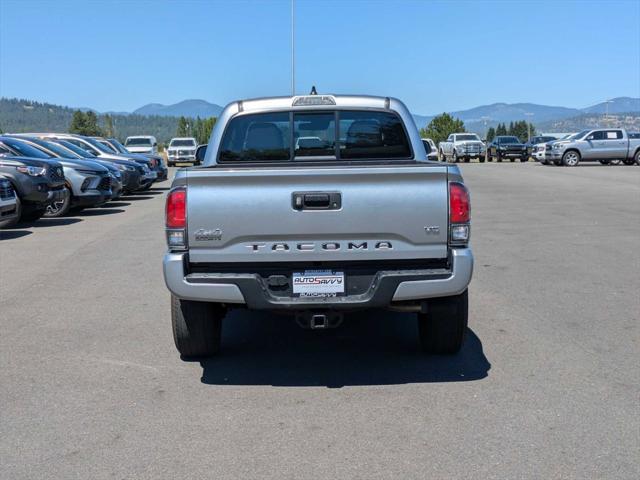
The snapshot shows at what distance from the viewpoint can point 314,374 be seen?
215 inches

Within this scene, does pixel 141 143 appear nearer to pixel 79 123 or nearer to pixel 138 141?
pixel 138 141

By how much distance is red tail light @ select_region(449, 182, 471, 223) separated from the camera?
495 cm

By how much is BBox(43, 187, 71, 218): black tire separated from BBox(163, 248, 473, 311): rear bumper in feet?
41.6

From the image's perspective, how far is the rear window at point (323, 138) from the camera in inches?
262

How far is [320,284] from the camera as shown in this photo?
5000mm

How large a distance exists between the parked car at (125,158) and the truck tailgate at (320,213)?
17986 mm

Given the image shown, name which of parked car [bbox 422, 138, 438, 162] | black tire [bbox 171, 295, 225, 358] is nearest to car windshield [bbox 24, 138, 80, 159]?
parked car [bbox 422, 138, 438, 162]

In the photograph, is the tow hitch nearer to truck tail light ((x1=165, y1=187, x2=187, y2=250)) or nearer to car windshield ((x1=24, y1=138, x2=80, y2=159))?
truck tail light ((x1=165, y1=187, x2=187, y2=250))

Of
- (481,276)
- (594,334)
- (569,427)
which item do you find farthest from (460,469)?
(481,276)

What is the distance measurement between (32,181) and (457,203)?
1164 centimetres

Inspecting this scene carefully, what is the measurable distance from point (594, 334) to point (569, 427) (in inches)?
89.4

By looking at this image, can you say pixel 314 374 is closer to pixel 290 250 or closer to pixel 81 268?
pixel 290 250

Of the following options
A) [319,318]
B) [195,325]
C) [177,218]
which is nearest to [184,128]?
[195,325]

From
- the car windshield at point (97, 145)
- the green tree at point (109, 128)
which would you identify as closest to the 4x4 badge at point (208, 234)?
the car windshield at point (97, 145)
